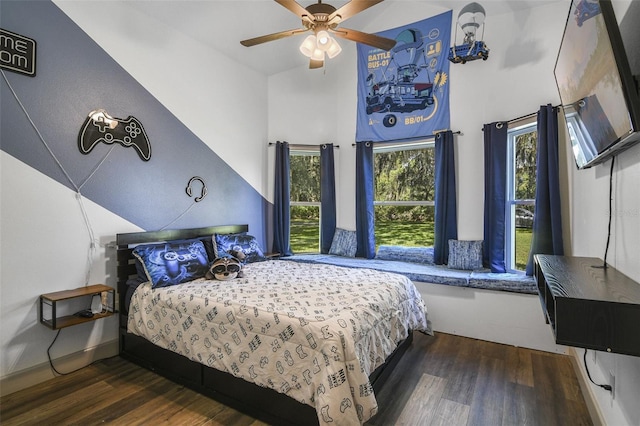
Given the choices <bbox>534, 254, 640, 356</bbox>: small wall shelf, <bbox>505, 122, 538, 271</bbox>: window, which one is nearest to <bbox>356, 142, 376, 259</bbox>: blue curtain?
<bbox>505, 122, 538, 271</bbox>: window

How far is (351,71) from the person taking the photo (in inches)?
184

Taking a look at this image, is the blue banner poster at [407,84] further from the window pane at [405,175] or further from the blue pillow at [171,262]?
the blue pillow at [171,262]

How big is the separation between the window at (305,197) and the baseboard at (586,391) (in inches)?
127

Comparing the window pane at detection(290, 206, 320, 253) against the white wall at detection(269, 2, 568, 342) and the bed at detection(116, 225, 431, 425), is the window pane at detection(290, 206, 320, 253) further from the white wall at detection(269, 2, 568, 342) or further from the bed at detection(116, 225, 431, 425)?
the bed at detection(116, 225, 431, 425)

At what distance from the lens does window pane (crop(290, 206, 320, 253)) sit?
499 cm

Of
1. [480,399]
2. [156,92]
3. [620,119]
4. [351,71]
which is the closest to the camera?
[620,119]

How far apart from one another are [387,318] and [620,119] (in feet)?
5.53

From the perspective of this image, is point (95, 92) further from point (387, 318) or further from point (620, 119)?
point (620, 119)

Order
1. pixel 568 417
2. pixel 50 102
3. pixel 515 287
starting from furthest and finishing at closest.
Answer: pixel 515 287 < pixel 50 102 < pixel 568 417

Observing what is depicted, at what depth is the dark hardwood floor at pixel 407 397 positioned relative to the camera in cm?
201

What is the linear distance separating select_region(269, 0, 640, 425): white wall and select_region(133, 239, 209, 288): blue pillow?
231 cm

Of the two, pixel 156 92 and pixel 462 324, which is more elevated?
pixel 156 92

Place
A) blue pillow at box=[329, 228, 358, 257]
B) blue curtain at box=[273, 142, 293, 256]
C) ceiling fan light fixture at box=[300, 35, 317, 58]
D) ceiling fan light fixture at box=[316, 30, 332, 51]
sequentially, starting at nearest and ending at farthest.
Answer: ceiling fan light fixture at box=[316, 30, 332, 51]
ceiling fan light fixture at box=[300, 35, 317, 58]
blue pillow at box=[329, 228, 358, 257]
blue curtain at box=[273, 142, 293, 256]

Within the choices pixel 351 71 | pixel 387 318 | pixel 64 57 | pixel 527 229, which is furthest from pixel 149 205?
pixel 527 229
